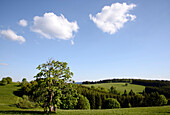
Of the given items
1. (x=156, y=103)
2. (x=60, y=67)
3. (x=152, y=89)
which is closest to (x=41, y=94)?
(x=60, y=67)

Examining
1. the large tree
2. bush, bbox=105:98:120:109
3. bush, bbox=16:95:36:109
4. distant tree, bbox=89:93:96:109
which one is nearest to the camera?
the large tree

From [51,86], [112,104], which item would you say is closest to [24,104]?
[51,86]

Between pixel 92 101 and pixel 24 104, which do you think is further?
pixel 92 101

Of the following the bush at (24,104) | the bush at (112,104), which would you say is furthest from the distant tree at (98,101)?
the bush at (24,104)

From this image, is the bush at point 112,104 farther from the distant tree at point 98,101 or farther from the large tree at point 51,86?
the large tree at point 51,86

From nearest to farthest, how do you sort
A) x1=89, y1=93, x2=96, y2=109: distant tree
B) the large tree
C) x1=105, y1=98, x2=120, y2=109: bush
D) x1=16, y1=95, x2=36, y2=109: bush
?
the large tree < x1=16, y1=95, x2=36, y2=109: bush < x1=105, y1=98, x2=120, y2=109: bush < x1=89, y1=93, x2=96, y2=109: distant tree

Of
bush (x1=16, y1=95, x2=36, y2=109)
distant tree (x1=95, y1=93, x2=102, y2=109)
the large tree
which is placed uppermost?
the large tree

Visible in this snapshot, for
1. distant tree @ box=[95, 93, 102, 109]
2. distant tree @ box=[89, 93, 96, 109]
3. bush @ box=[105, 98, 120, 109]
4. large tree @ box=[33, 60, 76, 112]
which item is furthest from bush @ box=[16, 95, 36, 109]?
distant tree @ box=[95, 93, 102, 109]

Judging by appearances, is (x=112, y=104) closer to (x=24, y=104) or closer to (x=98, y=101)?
(x=98, y=101)

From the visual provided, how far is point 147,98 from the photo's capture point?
96.4 m

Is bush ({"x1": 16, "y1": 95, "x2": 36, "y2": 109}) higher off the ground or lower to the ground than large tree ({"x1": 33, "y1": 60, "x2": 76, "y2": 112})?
lower

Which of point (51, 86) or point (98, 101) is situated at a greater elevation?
point (51, 86)

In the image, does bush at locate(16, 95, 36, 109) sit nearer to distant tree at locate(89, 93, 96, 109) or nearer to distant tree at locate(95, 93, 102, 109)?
distant tree at locate(89, 93, 96, 109)

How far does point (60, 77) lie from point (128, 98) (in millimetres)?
95921
